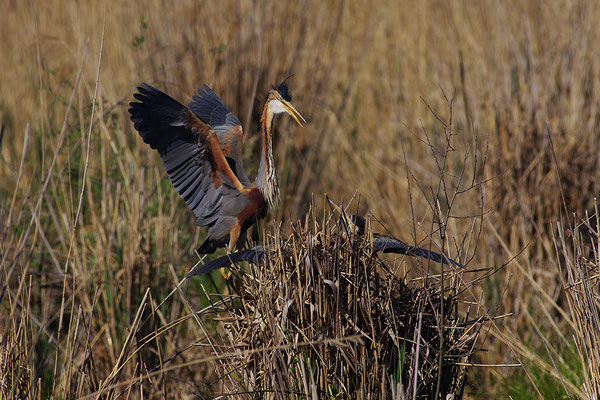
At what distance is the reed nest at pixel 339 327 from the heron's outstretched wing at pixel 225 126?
123 centimetres

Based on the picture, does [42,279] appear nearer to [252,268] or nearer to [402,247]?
[252,268]

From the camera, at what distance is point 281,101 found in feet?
10.00

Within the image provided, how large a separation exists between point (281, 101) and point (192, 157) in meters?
0.45

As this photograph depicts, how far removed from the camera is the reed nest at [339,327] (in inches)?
78.8

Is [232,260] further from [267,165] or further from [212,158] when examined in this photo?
[267,165]

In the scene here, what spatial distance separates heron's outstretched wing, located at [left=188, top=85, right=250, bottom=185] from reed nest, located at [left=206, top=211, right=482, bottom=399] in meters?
1.23

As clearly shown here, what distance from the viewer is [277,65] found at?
4.79m

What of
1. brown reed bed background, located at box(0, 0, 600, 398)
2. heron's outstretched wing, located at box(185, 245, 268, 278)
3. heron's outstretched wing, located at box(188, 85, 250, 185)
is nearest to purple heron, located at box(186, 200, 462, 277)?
heron's outstretched wing, located at box(185, 245, 268, 278)

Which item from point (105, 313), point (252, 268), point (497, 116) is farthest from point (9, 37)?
point (252, 268)

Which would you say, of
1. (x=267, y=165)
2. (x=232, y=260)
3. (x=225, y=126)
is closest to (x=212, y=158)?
(x=267, y=165)

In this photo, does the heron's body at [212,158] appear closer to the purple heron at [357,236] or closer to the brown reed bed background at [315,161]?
the brown reed bed background at [315,161]

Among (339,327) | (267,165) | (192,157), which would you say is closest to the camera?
(339,327)

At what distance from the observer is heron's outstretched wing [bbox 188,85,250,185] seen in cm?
332

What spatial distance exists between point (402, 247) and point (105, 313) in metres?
1.70
